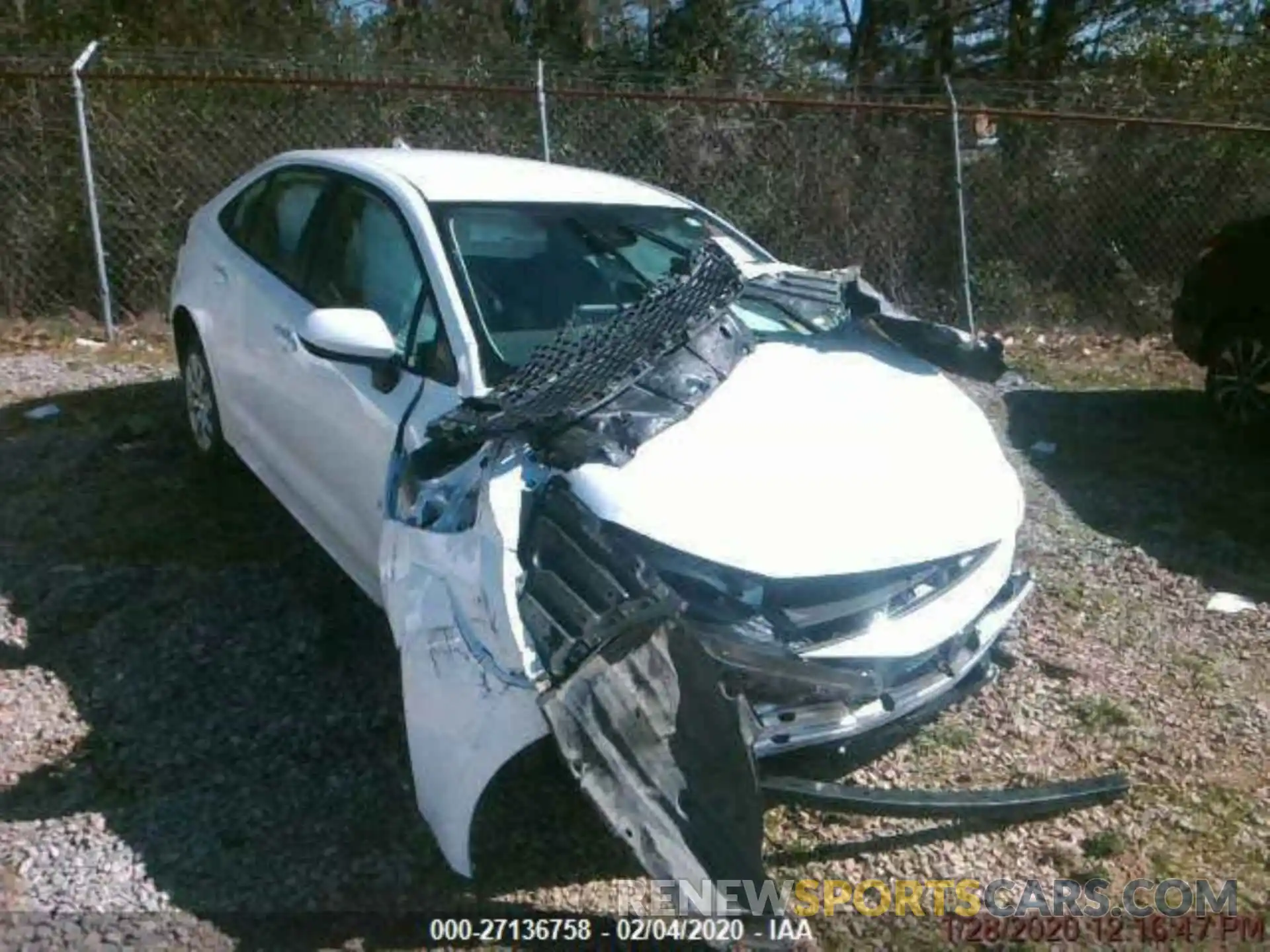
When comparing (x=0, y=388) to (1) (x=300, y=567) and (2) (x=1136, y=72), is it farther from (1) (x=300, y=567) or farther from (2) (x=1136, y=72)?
(2) (x=1136, y=72)

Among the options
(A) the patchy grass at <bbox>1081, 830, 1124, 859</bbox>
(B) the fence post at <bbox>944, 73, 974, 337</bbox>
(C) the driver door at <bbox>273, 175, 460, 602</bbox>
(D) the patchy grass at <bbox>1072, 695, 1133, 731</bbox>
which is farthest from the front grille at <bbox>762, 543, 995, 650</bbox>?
(B) the fence post at <bbox>944, 73, 974, 337</bbox>

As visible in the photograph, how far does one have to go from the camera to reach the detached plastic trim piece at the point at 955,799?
133 inches

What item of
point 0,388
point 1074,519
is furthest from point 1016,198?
point 0,388

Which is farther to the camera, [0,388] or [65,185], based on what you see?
[65,185]

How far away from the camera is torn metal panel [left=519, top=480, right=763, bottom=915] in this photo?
2.98 meters

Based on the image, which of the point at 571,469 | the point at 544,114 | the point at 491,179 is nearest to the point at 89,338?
the point at 544,114

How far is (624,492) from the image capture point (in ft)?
11.2

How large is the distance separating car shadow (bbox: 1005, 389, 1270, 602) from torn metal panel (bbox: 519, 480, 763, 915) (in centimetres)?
335

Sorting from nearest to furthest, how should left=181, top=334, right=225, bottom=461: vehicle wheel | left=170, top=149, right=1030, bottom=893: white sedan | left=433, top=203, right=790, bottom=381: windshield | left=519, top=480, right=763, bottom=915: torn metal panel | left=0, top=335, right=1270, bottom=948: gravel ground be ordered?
left=519, top=480, right=763, bottom=915: torn metal panel < left=170, top=149, right=1030, bottom=893: white sedan < left=0, top=335, right=1270, bottom=948: gravel ground < left=433, top=203, right=790, bottom=381: windshield < left=181, top=334, right=225, bottom=461: vehicle wheel

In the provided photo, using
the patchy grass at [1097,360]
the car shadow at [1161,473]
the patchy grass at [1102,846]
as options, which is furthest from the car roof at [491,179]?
the patchy grass at [1097,360]

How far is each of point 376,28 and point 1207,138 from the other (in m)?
7.51

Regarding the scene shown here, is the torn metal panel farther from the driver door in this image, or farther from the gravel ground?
the driver door

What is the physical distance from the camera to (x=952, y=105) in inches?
379

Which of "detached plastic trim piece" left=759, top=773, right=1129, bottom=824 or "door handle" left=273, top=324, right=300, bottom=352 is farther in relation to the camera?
"door handle" left=273, top=324, right=300, bottom=352
